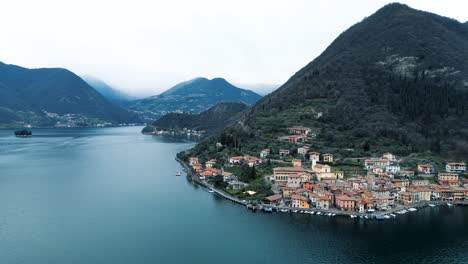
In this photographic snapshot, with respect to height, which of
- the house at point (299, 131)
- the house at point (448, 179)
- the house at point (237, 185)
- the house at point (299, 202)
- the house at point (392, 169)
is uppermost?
the house at point (299, 131)

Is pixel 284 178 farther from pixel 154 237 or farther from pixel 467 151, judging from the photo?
pixel 467 151

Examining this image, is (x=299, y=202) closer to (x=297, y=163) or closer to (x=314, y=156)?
(x=297, y=163)

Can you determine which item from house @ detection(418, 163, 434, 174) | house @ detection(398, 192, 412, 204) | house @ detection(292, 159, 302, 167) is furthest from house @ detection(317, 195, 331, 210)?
house @ detection(418, 163, 434, 174)

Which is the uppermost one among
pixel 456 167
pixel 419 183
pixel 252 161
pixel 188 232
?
pixel 252 161

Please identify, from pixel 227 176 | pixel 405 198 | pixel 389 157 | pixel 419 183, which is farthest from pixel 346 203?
pixel 389 157

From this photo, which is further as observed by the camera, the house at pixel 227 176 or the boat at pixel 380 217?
the house at pixel 227 176

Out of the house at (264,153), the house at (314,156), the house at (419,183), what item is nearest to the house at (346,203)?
the house at (419,183)

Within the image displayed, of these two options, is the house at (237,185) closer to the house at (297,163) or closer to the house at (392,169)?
the house at (297,163)
